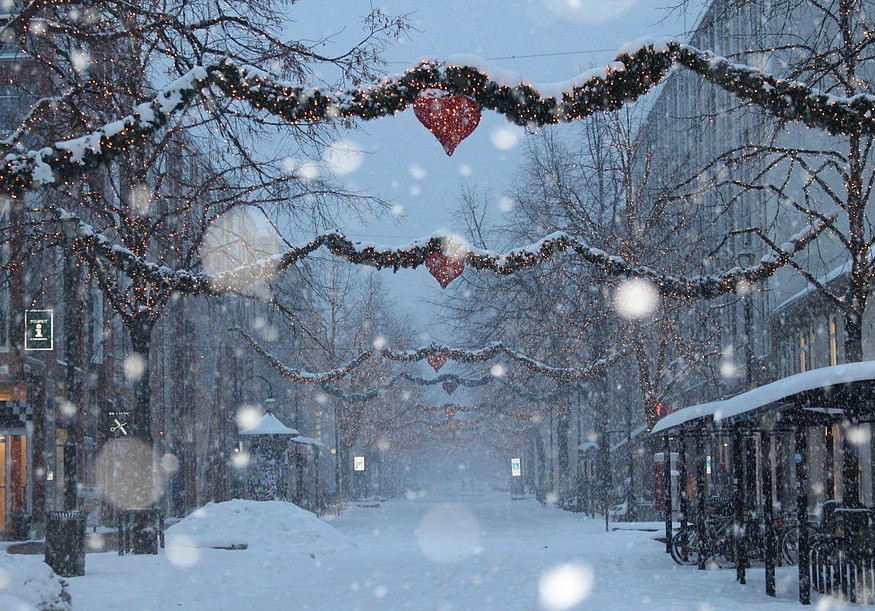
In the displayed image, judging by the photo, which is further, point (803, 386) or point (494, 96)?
point (803, 386)

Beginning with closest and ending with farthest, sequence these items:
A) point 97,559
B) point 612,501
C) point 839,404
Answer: point 839,404 → point 97,559 → point 612,501

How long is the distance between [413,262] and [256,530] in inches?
577

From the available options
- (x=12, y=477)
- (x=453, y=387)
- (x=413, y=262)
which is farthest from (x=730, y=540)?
(x=453, y=387)

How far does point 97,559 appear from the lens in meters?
21.2

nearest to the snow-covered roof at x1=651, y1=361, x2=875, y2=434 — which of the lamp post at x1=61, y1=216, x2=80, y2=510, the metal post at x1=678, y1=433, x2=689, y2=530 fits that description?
the metal post at x1=678, y1=433, x2=689, y2=530

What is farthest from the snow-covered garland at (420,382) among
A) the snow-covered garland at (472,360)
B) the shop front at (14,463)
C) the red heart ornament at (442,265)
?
the red heart ornament at (442,265)

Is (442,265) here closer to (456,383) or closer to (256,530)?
(256,530)

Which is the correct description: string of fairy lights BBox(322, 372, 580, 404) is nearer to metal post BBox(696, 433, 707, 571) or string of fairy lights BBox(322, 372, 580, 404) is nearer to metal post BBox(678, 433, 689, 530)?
metal post BBox(678, 433, 689, 530)

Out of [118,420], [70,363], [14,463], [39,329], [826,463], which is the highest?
[39,329]

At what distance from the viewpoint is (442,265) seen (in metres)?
14.8

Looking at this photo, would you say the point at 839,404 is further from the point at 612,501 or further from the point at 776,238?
the point at 612,501

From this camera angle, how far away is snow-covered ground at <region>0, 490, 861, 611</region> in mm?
14586

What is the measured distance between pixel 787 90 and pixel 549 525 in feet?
106

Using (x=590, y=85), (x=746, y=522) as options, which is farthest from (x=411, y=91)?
(x=746, y=522)
